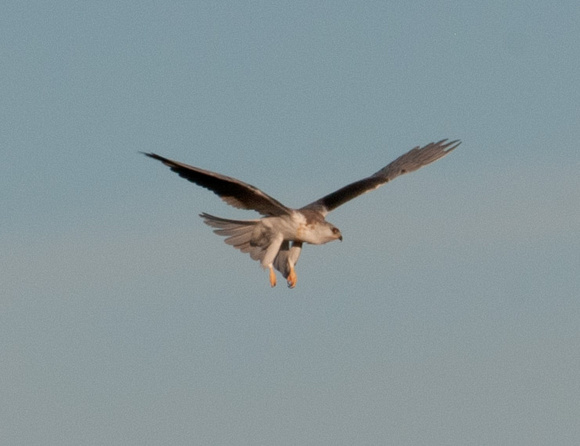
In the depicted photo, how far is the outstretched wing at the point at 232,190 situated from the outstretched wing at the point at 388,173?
82.7 inches

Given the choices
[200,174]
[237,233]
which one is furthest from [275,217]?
[200,174]

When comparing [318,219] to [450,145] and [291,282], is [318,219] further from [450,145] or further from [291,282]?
[450,145]

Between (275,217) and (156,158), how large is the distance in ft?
10.8

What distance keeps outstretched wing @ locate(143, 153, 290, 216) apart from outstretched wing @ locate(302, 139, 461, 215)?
2100 millimetres

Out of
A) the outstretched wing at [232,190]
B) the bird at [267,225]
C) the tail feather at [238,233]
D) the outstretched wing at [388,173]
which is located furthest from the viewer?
the outstretched wing at [388,173]

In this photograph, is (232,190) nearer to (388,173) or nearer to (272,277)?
(272,277)

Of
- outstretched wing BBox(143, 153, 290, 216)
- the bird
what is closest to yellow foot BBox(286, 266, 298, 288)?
the bird

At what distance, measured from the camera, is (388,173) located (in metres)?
23.9

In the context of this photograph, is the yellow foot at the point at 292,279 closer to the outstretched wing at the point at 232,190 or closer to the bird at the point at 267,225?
the bird at the point at 267,225

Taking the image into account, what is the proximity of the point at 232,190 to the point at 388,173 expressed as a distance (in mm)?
5675

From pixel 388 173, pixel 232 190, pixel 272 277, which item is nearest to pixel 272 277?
pixel 272 277

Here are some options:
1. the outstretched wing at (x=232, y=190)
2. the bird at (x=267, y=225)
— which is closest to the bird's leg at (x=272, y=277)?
the bird at (x=267, y=225)

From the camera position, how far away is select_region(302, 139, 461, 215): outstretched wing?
22.0 meters

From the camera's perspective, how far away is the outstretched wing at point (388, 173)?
22.0m
